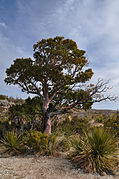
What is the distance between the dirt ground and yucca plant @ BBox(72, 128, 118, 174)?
1.23 feet

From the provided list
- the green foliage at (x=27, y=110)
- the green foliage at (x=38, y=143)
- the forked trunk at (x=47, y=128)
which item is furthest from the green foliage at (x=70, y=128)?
the green foliage at (x=38, y=143)

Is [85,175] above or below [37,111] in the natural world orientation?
below

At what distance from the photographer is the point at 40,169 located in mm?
5051

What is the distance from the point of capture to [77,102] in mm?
10703

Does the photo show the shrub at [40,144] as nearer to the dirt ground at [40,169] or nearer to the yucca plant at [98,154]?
the dirt ground at [40,169]

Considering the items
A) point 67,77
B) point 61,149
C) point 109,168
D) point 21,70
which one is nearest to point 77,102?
point 67,77

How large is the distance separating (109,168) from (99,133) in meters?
1.26

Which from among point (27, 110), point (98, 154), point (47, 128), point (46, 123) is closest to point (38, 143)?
point (98, 154)

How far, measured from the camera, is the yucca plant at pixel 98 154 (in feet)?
15.9

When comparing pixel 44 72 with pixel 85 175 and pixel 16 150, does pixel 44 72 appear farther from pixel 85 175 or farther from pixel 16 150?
pixel 85 175

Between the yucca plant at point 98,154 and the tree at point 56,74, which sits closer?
the yucca plant at point 98,154

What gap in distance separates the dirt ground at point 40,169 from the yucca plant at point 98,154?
1.23 ft

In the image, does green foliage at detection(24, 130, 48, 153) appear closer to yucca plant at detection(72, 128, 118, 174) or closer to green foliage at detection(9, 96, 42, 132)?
yucca plant at detection(72, 128, 118, 174)

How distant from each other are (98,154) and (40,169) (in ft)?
7.53
